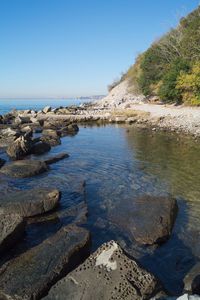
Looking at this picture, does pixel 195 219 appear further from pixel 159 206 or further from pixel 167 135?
pixel 167 135

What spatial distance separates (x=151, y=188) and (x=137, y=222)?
5273mm

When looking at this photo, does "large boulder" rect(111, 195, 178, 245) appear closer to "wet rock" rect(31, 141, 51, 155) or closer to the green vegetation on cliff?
"wet rock" rect(31, 141, 51, 155)

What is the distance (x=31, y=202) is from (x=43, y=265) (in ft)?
15.8

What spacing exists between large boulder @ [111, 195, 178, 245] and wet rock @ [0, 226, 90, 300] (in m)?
2.66

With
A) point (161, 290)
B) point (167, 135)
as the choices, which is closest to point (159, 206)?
point (161, 290)

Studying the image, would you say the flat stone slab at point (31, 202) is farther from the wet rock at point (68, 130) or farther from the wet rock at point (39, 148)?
the wet rock at point (68, 130)

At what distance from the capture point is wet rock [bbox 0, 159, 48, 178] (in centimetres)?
1905

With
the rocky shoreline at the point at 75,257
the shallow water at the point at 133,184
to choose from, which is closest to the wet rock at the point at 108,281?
the rocky shoreline at the point at 75,257

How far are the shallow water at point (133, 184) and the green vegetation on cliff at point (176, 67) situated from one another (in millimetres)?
20677

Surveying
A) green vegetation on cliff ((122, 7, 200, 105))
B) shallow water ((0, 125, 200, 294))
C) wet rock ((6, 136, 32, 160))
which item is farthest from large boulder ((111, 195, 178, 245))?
green vegetation on cliff ((122, 7, 200, 105))

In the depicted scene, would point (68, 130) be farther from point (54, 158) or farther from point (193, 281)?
point (193, 281)

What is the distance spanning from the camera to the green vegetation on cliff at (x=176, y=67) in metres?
53.2

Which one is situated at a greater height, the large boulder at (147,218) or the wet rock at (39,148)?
the large boulder at (147,218)

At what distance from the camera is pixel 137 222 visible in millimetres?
12195
